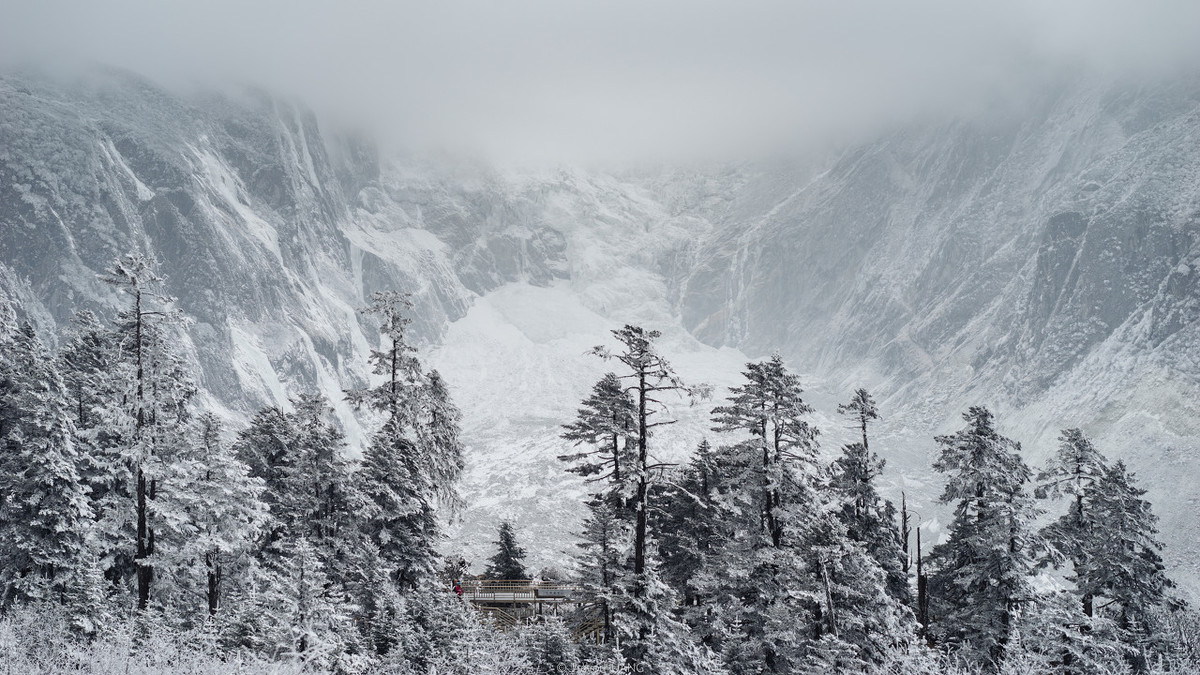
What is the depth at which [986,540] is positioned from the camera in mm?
29750

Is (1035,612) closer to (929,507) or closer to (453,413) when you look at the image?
(453,413)

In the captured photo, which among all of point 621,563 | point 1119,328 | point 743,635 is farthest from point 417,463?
point 1119,328

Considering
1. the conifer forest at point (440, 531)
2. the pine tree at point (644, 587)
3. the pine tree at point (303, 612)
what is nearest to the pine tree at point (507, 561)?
the conifer forest at point (440, 531)

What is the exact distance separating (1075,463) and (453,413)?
23434 mm

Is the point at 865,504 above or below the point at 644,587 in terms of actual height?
above

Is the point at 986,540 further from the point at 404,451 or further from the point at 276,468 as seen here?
the point at 276,468

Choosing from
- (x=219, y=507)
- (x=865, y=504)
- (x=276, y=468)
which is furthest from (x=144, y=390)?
(x=865, y=504)

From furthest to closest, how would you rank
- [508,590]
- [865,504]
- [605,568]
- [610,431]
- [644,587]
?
[508,590] < [865,504] < [610,431] < [605,568] < [644,587]

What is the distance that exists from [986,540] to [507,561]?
29.7 m

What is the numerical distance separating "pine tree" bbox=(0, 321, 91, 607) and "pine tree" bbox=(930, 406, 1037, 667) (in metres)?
28.3

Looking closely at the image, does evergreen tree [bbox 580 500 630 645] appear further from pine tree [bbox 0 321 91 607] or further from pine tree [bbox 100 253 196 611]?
pine tree [bbox 0 321 91 607]

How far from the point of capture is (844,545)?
84.0 feet

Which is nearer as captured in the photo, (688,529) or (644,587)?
(644,587)

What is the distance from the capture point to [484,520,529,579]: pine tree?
51.4m
